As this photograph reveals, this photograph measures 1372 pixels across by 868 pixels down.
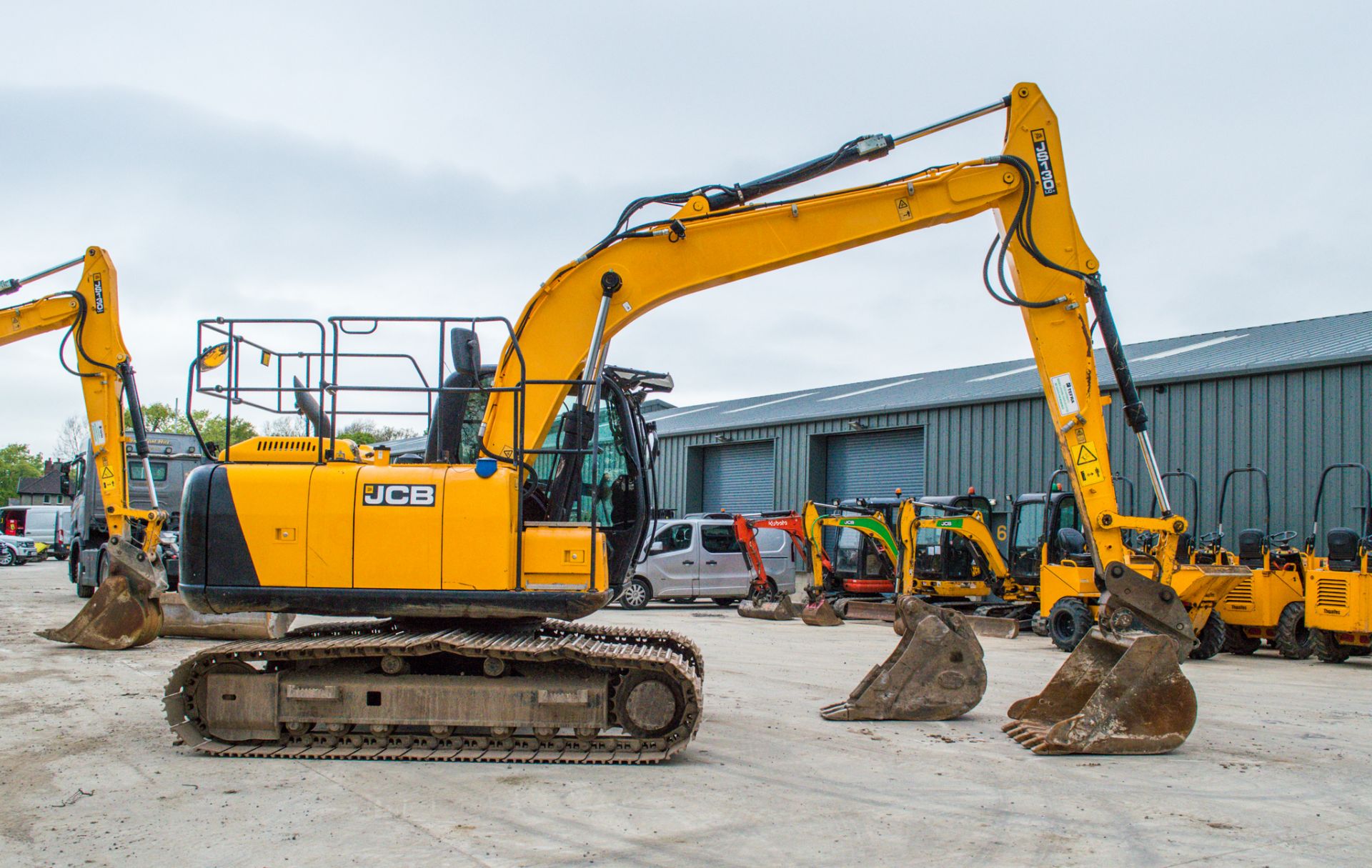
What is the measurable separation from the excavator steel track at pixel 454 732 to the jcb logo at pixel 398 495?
33.9 inches

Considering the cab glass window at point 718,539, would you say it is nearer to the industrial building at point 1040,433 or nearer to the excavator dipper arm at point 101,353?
the industrial building at point 1040,433

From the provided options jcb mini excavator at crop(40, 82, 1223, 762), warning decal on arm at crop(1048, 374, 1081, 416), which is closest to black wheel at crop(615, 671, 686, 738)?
jcb mini excavator at crop(40, 82, 1223, 762)

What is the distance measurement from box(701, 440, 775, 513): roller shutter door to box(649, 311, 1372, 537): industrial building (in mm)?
44

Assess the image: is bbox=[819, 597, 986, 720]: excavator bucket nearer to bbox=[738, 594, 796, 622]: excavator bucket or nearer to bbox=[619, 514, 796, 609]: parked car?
bbox=[738, 594, 796, 622]: excavator bucket

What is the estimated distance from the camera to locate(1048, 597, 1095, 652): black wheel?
14.4 metres

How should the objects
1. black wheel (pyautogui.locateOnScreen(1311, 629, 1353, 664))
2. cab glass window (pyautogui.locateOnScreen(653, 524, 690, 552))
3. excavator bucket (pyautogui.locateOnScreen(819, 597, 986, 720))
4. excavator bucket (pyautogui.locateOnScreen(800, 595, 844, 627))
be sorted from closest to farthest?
excavator bucket (pyautogui.locateOnScreen(819, 597, 986, 720)) → black wheel (pyautogui.locateOnScreen(1311, 629, 1353, 664)) → excavator bucket (pyautogui.locateOnScreen(800, 595, 844, 627)) → cab glass window (pyautogui.locateOnScreen(653, 524, 690, 552))

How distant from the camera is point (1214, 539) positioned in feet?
48.5

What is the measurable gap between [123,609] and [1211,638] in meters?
12.8

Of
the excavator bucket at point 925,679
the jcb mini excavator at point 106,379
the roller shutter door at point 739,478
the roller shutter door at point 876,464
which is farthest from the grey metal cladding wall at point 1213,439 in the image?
the jcb mini excavator at point 106,379

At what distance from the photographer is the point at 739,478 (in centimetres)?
3181

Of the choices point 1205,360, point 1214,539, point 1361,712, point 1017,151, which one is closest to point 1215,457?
point 1205,360

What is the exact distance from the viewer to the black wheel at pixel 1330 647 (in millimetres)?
13438

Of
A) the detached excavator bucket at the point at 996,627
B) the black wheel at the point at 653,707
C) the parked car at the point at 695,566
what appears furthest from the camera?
the parked car at the point at 695,566

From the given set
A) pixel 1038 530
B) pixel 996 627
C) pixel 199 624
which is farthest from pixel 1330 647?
pixel 199 624
